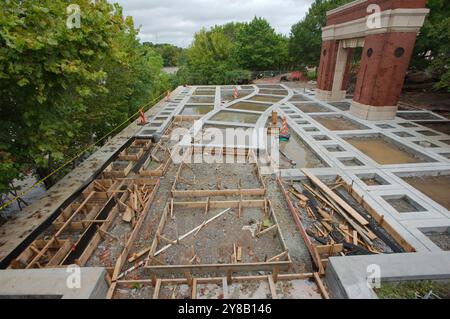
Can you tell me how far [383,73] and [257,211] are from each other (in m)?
13.2

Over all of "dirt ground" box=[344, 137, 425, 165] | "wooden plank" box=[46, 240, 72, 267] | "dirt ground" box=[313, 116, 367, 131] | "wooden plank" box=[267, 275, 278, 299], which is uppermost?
"dirt ground" box=[313, 116, 367, 131]

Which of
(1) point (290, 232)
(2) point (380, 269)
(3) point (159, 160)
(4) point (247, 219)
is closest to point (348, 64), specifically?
(3) point (159, 160)

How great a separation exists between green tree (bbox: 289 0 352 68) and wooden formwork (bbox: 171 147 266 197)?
87.1ft

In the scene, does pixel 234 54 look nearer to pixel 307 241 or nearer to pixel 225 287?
pixel 307 241

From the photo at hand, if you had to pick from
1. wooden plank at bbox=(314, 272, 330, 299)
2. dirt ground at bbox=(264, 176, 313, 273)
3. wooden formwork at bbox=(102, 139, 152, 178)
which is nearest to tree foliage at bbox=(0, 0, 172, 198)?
wooden formwork at bbox=(102, 139, 152, 178)

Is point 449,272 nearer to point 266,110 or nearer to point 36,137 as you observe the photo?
point 36,137

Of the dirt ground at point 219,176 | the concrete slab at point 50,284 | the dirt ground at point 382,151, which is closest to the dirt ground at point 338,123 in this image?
the dirt ground at point 382,151

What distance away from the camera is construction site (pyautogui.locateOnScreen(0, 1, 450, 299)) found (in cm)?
481

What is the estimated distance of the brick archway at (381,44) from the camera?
12.7 metres

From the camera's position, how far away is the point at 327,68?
20531 mm

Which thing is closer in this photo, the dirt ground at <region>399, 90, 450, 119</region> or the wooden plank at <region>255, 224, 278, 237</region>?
the wooden plank at <region>255, 224, 278, 237</region>

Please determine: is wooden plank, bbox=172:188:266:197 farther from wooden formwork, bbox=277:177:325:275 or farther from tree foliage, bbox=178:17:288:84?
tree foliage, bbox=178:17:288:84

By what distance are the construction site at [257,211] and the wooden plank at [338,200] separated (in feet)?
0.15
